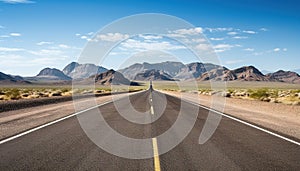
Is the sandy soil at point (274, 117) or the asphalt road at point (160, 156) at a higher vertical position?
the asphalt road at point (160, 156)

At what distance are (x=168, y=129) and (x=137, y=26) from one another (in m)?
15.6

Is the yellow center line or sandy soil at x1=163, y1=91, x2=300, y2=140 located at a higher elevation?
the yellow center line

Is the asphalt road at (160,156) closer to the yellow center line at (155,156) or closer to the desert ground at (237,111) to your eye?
the yellow center line at (155,156)

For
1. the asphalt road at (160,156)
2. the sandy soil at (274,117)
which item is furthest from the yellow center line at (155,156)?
the sandy soil at (274,117)

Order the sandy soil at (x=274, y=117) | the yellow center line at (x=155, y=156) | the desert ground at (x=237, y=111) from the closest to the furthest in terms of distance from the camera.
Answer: the yellow center line at (x=155, y=156)
the sandy soil at (x=274, y=117)
the desert ground at (x=237, y=111)

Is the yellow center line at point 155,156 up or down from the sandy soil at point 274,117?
up

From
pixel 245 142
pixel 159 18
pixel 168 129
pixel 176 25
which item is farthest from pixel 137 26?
pixel 245 142

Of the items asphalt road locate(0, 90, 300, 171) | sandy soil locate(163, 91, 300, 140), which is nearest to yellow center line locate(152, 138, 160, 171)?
asphalt road locate(0, 90, 300, 171)

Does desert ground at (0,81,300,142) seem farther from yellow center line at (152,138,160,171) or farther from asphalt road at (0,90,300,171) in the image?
yellow center line at (152,138,160,171)

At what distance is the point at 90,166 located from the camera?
626cm

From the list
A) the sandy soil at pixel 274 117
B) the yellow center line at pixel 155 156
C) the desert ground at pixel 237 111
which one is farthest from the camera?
the desert ground at pixel 237 111

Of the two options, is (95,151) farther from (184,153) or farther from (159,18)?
(159,18)

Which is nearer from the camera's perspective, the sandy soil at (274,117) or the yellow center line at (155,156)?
the yellow center line at (155,156)

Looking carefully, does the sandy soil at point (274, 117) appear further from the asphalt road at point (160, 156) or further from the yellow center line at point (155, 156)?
the yellow center line at point (155, 156)
